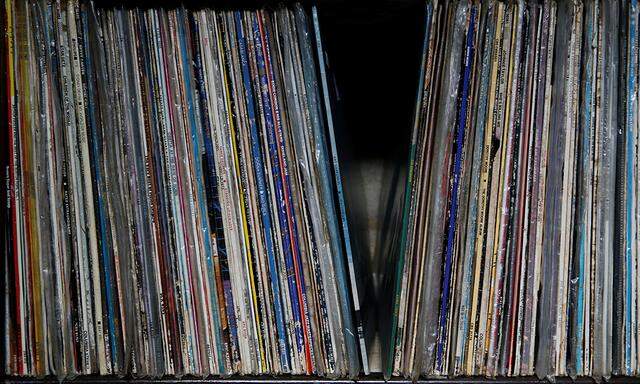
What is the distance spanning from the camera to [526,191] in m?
0.83

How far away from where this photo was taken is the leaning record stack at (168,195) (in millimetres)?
837

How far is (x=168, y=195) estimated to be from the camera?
847mm

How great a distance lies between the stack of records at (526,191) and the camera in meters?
0.82

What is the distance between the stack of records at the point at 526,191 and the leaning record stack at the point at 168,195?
0.47ft

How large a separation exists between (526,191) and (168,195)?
525mm

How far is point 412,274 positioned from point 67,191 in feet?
1.71

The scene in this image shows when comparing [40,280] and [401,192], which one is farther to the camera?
[401,192]

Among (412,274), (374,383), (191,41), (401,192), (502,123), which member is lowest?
(374,383)

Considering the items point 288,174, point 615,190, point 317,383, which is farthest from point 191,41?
point 615,190

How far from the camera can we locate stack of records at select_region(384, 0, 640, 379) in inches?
32.3

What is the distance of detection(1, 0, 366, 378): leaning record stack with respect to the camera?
84 centimetres

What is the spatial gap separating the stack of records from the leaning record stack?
145 mm

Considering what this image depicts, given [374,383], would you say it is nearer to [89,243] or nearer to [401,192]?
[401,192]

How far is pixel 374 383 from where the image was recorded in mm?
842
